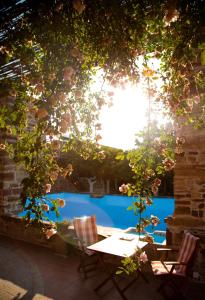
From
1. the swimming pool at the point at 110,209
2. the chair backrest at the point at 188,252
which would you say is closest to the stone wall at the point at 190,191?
the chair backrest at the point at 188,252

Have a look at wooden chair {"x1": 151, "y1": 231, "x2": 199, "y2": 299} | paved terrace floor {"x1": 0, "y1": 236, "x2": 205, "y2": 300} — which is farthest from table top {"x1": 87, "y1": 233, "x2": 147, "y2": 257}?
paved terrace floor {"x1": 0, "y1": 236, "x2": 205, "y2": 300}

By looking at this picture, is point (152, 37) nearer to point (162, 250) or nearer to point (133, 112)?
point (133, 112)

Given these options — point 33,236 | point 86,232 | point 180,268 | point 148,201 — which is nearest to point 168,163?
point 148,201

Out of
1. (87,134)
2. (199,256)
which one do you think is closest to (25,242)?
(199,256)

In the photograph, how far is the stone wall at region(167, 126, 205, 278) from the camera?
15.3ft

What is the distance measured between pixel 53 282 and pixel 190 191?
2744mm

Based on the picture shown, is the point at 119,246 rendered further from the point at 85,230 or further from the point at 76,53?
the point at 76,53

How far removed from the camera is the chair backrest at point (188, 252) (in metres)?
3.90

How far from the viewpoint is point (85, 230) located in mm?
5379

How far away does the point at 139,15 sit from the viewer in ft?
6.41

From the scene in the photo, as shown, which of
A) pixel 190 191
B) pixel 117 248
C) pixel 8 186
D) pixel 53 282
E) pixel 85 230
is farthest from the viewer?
pixel 8 186

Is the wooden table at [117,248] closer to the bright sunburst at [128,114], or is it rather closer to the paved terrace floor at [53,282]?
the paved terrace floor at [53,282]

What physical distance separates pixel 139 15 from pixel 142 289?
12.9 ft

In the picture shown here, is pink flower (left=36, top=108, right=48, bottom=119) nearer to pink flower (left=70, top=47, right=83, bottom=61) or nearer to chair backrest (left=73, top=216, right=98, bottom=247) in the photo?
pink flower (left=70, top=47, right=83, bottom=61)
